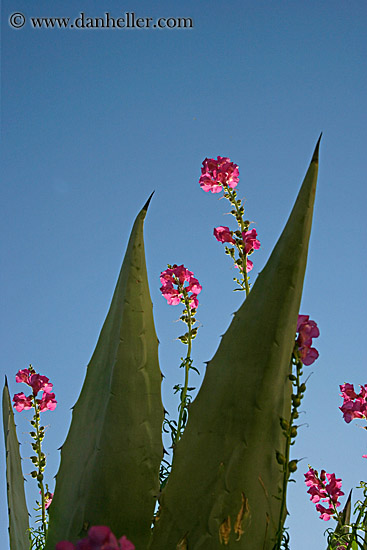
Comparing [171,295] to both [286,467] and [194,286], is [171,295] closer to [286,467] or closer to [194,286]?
[194,286]

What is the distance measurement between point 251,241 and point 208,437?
0.64 meters

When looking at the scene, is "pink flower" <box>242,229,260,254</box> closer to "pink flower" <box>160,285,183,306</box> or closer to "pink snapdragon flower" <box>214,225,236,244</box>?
"pink snapdragon flower" <box>214,225,236,244</box>

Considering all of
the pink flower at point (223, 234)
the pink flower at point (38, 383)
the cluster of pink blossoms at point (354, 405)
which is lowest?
the cluster of pink blossoms at point (354, 405)

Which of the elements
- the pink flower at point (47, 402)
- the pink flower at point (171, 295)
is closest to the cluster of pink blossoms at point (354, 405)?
the pink flower at point (171, 295)

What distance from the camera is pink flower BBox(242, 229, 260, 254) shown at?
1.26 meters

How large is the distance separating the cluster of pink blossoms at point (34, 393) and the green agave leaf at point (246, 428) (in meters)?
0.95

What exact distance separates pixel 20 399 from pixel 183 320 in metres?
0.53

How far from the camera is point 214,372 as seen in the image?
70 centimetres

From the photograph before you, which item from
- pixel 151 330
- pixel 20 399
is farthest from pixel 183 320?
pixel 151 330

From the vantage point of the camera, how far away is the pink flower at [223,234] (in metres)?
1.30

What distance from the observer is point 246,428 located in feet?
2.18

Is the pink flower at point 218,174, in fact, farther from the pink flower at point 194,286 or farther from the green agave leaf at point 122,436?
the green agave leaf at point 122,436

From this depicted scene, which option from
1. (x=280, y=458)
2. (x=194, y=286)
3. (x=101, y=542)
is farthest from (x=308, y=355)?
(x=194, y=286)

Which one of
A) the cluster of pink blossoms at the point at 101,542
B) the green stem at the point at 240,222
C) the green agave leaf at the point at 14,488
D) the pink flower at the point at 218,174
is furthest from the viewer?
the pink flower at the point at 218,174
